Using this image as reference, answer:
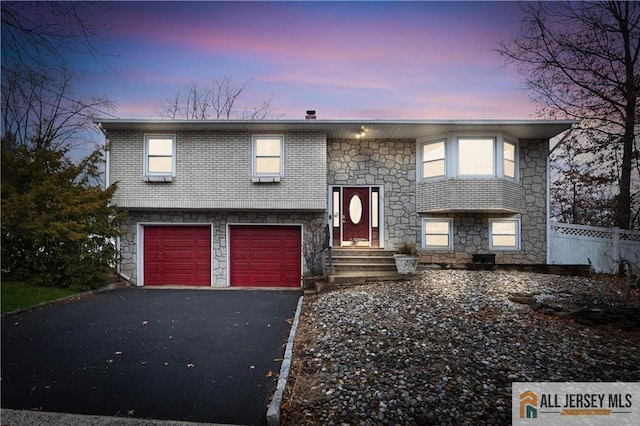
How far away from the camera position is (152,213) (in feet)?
33.9

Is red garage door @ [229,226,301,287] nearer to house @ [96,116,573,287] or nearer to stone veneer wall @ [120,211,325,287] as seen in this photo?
house @ [96,116,573,287]

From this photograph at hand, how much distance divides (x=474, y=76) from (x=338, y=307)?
28.1ft

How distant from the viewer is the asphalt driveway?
3127mm

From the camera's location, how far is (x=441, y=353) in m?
4.02

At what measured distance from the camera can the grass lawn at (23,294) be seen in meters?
6.74

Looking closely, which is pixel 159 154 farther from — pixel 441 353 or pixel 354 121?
pixel 441 353

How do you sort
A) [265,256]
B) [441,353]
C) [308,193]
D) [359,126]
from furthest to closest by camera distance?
[265,256]
[308,193]
[359,126]
[441,353]

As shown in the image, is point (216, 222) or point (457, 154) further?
point (216, 222)

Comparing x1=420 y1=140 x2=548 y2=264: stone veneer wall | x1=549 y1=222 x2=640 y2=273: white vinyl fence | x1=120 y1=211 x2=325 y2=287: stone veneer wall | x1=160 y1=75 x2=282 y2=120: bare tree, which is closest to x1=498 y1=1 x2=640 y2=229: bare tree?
x1=549 y1=222 x2=640 y2=273: white vinyl fence

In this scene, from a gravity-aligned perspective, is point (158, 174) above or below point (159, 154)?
below

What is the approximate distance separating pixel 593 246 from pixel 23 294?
53.3 feet

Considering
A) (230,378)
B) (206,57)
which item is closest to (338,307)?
(230,378)

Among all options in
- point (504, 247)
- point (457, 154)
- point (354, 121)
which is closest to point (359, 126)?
point (354, 121)

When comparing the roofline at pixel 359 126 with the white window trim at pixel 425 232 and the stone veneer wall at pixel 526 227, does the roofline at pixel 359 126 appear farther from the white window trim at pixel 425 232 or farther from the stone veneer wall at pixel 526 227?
the white window trim at pixel 425 232
